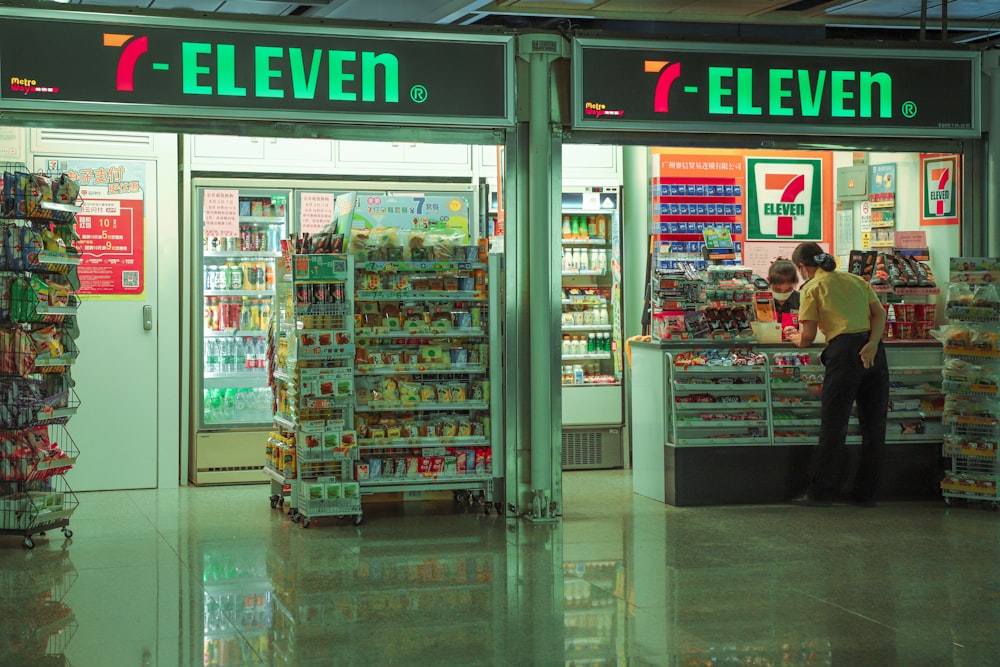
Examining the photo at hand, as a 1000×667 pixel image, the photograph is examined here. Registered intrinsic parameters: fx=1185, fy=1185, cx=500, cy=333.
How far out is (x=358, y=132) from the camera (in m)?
7.24

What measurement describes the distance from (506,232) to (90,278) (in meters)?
3.49

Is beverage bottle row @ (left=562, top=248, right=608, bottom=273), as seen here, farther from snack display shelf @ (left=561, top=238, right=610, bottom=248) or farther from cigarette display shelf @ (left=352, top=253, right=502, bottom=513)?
cigarette display shelf @ (left=352, top=253, right=502, bottom=513)

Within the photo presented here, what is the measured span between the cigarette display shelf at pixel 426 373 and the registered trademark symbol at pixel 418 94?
3.43ft

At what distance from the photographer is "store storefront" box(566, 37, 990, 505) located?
24.8 feet

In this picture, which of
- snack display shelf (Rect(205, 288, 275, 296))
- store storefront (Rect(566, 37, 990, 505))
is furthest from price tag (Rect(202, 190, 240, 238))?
store storefront (Rect(566, 37, 990, 505))

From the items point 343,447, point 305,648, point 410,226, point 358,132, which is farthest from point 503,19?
point 305,648

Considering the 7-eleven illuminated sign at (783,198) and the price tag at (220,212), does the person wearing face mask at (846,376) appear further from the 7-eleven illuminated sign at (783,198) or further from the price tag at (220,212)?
the price tag at (220,212)

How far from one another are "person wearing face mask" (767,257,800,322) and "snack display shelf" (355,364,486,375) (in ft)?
9.82

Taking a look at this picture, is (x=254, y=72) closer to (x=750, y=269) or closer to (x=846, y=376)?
(x=750, y=269)

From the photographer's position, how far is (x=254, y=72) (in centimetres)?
692

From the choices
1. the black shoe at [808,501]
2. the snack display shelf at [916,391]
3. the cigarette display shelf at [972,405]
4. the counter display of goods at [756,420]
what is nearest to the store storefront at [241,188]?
the counter display of goods at [756,420]

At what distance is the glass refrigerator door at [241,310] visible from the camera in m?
9.48

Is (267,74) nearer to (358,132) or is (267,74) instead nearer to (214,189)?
(358,132)

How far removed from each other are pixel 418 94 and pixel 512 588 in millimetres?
3132
